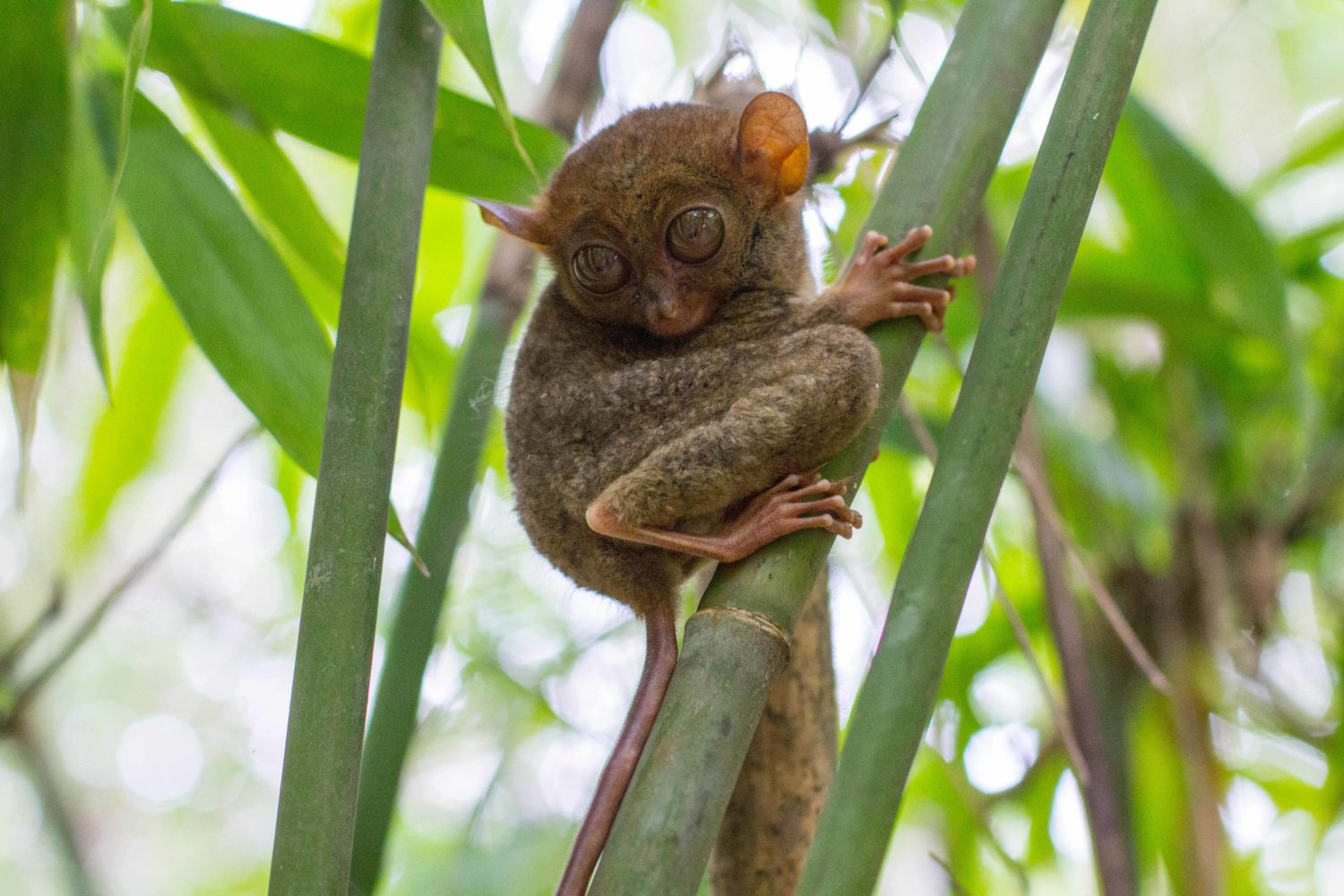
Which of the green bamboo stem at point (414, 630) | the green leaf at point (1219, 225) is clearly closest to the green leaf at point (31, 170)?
the green bamboo stem at point (414, 630)

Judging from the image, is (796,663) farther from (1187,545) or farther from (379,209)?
(1187,545)

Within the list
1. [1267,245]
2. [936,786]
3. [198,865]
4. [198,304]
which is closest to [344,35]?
[198,304]

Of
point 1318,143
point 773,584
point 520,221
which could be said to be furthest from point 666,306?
point 1318,143

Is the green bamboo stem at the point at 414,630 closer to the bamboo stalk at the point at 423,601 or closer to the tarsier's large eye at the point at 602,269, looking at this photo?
the bamboo stalk at the point at 423,601

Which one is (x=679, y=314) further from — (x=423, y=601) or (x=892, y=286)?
(x=423, y=601)

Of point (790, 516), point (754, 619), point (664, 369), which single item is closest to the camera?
point (754, 619)

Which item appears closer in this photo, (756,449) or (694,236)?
(756,449)
